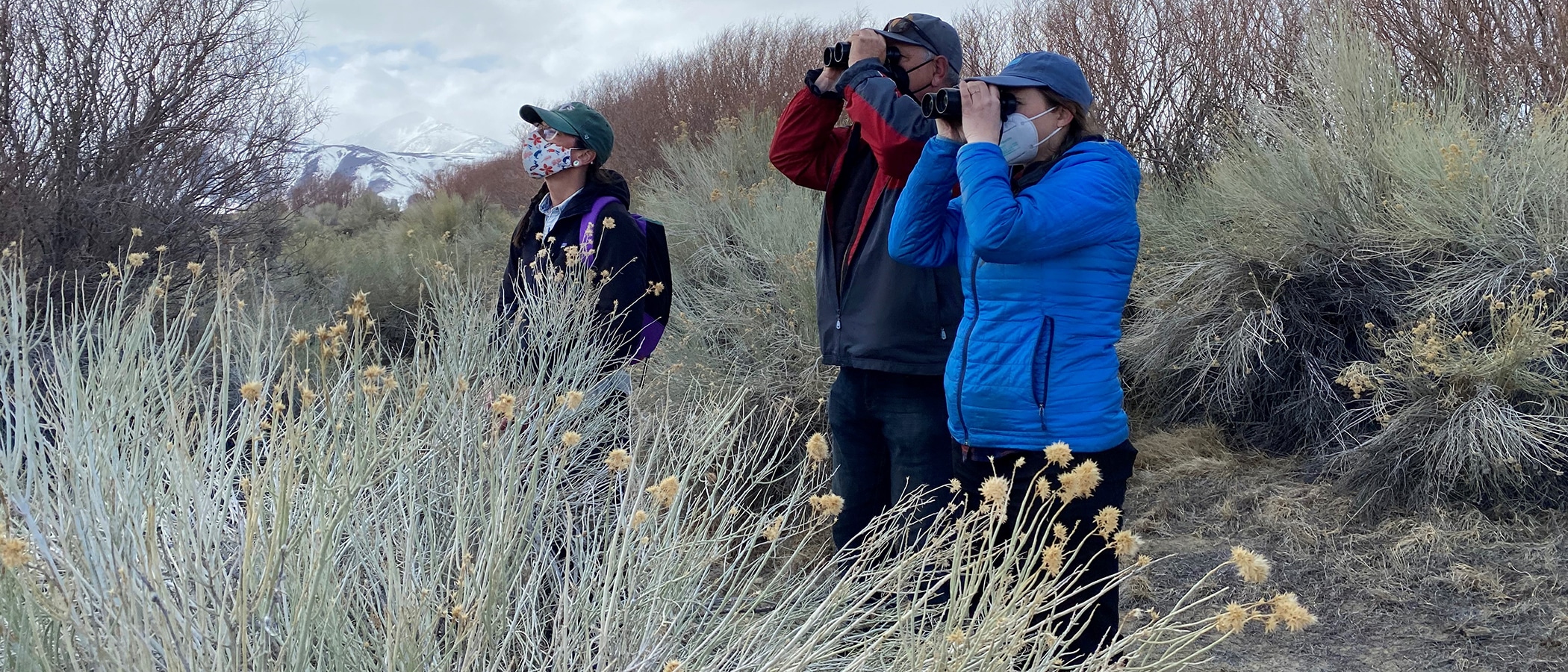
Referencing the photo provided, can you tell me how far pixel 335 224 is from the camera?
16.3 m

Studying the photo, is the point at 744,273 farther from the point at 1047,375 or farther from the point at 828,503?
the point at 828,503

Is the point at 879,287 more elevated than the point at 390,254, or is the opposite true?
the point at 390,254

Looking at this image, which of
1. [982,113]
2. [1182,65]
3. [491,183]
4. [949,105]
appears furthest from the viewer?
[491,183]

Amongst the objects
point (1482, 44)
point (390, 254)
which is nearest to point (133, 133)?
point (390, 254)

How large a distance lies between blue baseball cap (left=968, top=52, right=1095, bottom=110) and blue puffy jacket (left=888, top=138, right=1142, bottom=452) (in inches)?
4.7

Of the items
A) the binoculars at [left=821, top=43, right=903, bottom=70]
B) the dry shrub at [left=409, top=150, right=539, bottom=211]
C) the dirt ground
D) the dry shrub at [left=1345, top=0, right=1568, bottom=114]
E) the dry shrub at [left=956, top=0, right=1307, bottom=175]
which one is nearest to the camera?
the binoculars at [left=821, top=43, right=903, bottom=70]

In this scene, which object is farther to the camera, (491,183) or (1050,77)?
(491,183)

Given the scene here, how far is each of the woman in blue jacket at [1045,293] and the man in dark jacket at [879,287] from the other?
0.30 metres

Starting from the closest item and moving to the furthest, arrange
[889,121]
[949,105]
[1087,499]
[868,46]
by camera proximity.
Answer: [1087,499], [949,105], [889,121], [868,46]

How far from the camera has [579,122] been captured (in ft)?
9.98

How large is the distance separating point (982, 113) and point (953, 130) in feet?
0.58

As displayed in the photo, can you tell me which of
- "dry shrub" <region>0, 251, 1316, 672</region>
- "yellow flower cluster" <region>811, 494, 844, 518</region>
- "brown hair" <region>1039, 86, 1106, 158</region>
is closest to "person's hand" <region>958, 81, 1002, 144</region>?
"brown hair" <region>1039, 86, 1106, 158</region>

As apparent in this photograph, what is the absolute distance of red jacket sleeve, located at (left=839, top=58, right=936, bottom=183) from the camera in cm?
244

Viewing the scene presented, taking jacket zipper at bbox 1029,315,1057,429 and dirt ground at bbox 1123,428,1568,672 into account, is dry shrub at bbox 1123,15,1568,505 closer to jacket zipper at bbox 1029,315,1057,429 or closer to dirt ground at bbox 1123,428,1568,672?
dirt ground at bbox 1123,428,1568,672
